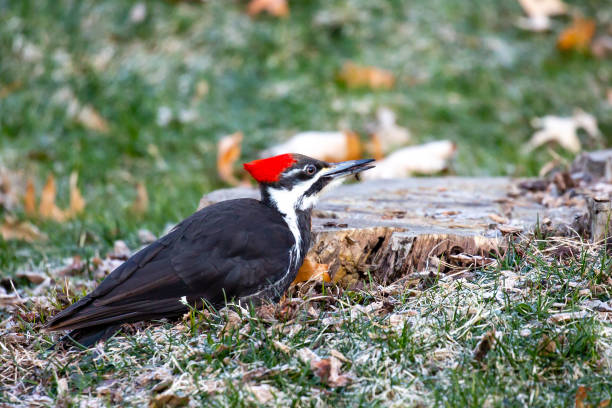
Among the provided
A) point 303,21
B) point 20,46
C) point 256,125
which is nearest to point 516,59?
point 303,21

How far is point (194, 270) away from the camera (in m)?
3.91

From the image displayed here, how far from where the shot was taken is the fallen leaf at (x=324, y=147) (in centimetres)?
710

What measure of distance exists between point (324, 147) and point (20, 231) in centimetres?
264

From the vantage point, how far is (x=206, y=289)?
3.93 metres

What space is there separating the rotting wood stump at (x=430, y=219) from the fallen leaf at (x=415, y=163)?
896 millimetres

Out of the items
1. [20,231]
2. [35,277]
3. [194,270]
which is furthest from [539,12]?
[194,270]

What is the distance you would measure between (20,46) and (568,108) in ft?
19.2

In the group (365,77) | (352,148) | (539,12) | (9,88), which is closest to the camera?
(352,148)

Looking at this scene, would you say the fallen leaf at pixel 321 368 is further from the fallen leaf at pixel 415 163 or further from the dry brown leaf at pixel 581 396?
the fallen leaf at pixel 415 163

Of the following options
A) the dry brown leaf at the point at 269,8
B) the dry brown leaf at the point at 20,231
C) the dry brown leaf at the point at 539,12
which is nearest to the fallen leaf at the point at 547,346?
the dry brown leaf at the point at 20,231

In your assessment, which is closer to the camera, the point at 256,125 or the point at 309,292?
the point at 309,292

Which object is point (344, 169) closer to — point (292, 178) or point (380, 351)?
point (292, 178)

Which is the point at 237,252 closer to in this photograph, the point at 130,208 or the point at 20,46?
the point at 130,208

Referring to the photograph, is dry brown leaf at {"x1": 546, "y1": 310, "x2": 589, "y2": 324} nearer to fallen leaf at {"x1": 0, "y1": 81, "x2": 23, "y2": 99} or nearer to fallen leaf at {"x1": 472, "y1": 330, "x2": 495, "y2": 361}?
fallen leaf at {"x1": 472, "y1": 330, "x2": 495, "y2": 361}
